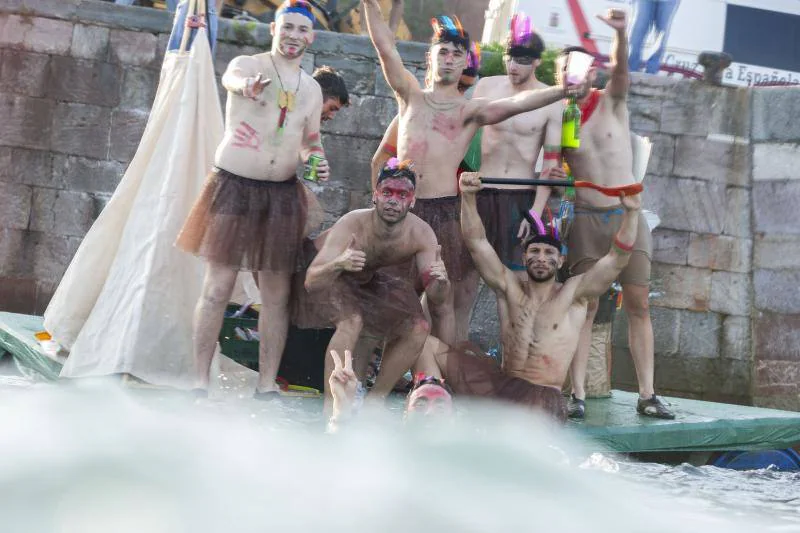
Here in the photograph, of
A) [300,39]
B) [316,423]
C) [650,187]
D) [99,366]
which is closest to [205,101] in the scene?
[300,39]

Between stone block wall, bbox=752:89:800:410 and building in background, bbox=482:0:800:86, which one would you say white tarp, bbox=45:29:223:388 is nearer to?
building in background, bbox=482:0:800:86

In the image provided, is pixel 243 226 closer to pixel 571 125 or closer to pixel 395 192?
pixel 395 192

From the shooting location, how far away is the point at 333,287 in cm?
672

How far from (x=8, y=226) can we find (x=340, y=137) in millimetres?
2644

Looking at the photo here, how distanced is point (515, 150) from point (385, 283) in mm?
1201

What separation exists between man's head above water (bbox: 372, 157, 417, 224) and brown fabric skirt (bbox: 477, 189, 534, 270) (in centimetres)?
90

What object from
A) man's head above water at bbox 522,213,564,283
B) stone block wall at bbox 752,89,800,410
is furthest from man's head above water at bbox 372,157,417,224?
stone block wall at bbox 752,89,800,410

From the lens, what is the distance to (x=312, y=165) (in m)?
7.05

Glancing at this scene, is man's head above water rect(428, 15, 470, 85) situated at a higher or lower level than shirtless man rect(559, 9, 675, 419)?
higher

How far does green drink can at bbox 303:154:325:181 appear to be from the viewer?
7.03 meters

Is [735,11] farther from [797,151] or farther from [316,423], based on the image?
[316,423]

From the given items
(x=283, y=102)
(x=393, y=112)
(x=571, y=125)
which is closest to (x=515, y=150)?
(x=571, y=125)

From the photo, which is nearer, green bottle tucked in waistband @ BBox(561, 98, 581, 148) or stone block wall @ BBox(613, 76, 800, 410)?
green bottle tucked in waistband @ BBox(561, 98, 581, 148)

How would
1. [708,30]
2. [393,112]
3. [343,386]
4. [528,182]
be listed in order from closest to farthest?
1. [343,386]
2. [528,182]
3. [393,112]
4. [708,30]
